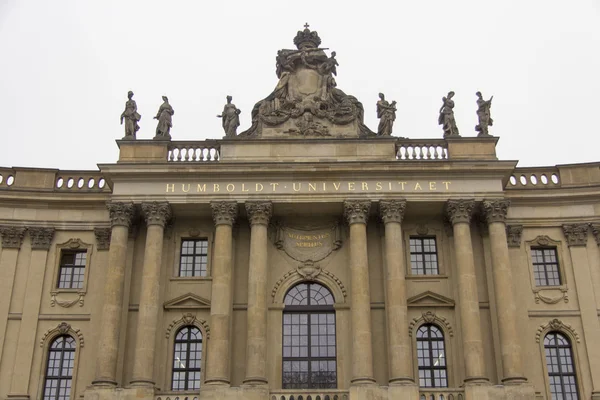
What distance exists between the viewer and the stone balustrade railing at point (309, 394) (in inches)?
1196

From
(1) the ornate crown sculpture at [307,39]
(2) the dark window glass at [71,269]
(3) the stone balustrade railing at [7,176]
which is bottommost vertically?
(2) the dark window glass at [71,269]

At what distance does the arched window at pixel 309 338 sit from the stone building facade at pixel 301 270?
0.06 meters

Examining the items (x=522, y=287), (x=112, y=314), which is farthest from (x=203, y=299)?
(x=522, y=287)

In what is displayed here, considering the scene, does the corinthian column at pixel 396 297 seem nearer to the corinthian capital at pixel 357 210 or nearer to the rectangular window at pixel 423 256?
the corinthian capital at pixel 357 210

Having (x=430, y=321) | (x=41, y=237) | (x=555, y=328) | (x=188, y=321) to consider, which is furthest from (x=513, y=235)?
(x=41, y=237)

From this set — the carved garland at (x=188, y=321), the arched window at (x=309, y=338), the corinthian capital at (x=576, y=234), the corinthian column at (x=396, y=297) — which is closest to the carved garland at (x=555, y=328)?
the corinthian capital at (x=576, y=234)

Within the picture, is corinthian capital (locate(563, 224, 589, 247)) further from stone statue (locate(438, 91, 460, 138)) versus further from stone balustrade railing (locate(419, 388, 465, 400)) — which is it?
stone balustrade railing (locate(419, 388, 465, 400))

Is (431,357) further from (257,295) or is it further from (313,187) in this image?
(313,187)

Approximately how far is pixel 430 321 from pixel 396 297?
92.7 inches

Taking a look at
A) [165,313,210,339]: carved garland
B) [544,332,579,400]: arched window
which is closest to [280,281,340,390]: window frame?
[165,313,210,339]: carved garland

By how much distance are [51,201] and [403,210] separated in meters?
15.7

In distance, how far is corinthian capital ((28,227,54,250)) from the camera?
3575cm

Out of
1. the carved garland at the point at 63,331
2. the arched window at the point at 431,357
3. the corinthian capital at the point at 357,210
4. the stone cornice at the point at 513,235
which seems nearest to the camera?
the arched window at the point at 431,357

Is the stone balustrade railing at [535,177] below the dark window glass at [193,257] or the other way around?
the other way around
